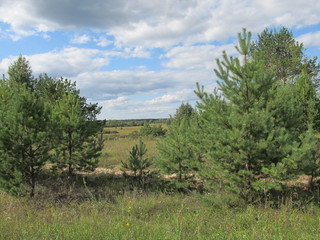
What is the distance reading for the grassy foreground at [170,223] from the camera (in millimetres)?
3906

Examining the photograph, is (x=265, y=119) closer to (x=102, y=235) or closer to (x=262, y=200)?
(x=262, y=200)

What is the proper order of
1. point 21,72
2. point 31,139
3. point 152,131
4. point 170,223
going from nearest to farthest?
point 170,223 → point 31,139 → point 21,72 → point 152,131

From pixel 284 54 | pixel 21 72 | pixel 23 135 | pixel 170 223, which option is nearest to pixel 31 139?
pixel 23 135

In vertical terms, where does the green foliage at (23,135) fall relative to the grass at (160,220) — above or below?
above

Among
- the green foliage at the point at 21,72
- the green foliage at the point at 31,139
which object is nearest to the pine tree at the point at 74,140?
the green foliage at the point at 31,139

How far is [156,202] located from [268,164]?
2.94 metres

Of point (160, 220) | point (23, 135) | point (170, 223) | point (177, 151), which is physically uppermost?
point (23, 135)

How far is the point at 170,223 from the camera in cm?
481

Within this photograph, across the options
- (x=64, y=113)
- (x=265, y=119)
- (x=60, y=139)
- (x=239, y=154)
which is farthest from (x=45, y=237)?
(x=64, y=113)

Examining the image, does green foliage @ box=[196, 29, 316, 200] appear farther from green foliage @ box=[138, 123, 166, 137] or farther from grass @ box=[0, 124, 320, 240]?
green foliage @ box=[138, 123, 166, 137]

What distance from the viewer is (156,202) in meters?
6.84

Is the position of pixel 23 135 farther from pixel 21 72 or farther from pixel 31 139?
pixel 21 72

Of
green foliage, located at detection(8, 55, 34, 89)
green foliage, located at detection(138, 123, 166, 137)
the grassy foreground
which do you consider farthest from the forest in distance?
green foliage, located at detection(138, 123, 166, 137)

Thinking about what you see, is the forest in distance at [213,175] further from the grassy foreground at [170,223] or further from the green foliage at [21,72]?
the green foliage at [21,72]
